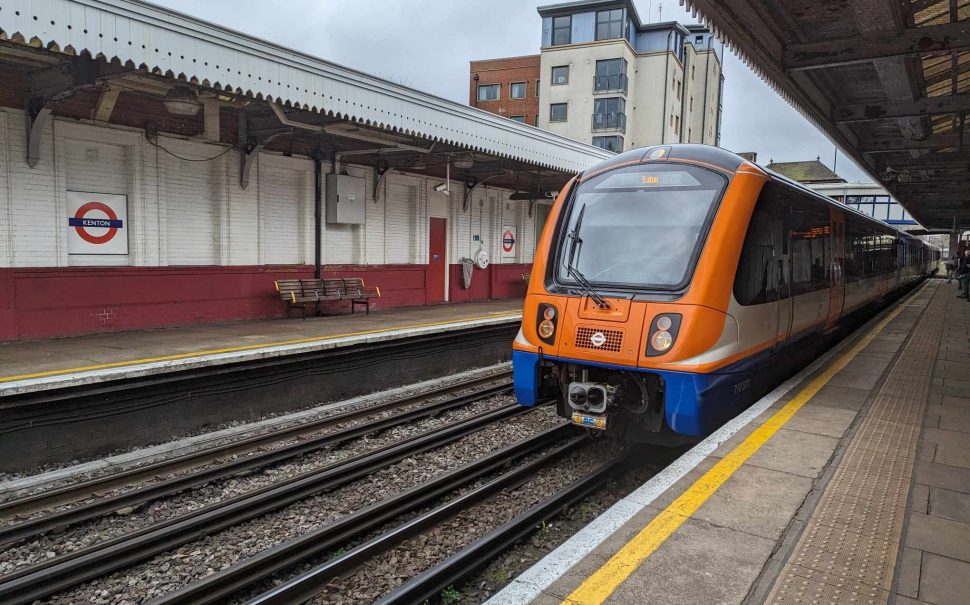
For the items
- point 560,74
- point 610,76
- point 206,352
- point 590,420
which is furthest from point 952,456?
point 560,74

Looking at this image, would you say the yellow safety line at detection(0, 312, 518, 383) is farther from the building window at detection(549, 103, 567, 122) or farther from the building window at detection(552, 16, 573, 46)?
the building window at detection(552, 16, 573, 46)

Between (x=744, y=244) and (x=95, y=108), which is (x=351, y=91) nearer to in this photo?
(x=95, y=108)

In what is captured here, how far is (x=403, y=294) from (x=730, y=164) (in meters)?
9.95

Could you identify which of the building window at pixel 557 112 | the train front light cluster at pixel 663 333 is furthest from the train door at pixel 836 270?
the building window at pixel 557 112

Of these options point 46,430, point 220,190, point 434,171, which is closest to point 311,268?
point 220,190

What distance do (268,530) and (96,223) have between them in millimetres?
6434

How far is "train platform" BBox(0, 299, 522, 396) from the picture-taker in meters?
6.39

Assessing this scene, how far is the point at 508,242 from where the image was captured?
59.2 feet

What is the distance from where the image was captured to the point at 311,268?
12.2 metres

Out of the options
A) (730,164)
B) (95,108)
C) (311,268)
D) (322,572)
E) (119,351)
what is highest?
(95,108)

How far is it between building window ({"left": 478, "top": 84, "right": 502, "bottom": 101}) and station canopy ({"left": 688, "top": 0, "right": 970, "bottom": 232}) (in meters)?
34.7

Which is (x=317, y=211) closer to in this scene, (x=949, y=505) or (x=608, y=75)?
(x=949, y=505)

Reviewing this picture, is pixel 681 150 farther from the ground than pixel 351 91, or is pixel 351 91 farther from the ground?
pixel 351 91

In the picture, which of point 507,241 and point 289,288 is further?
point 507,241
